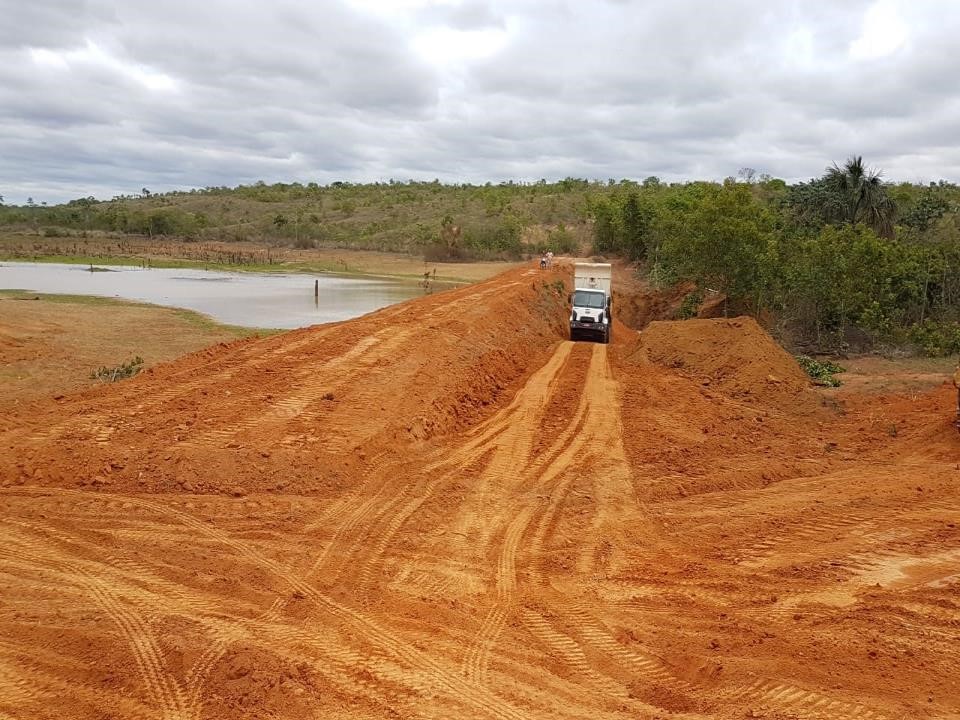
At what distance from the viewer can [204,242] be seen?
90.7 m

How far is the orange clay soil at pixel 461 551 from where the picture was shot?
6.39 metres

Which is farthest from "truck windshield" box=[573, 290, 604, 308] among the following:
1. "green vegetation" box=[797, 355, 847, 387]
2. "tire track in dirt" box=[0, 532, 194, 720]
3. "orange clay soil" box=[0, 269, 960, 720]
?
"tire track in dirt" box=[0, 532, 194, 720]

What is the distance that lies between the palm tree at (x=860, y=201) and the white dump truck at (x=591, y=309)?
27.7 metres

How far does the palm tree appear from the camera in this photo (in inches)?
1877

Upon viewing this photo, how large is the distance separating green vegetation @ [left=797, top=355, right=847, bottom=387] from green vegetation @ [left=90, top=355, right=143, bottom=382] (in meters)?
17.9

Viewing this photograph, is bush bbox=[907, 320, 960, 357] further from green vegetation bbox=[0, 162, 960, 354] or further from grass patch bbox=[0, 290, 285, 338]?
grass patch bbox=[0, 290, 285, 338]

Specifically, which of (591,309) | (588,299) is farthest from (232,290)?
(591,309)

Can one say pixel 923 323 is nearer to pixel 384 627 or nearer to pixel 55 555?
pixel 384 627

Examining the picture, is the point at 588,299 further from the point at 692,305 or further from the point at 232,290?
the point at 232,290

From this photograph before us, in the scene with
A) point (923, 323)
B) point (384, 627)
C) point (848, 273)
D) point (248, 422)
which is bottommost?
point (384, 627)

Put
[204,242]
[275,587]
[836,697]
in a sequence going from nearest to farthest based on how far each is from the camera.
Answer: [836,697] < [275,587] < [204,242]

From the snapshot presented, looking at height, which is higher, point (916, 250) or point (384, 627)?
point (916, 250)

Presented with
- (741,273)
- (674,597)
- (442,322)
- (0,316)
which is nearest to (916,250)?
(741,273)

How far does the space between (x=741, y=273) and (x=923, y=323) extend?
604 cm
